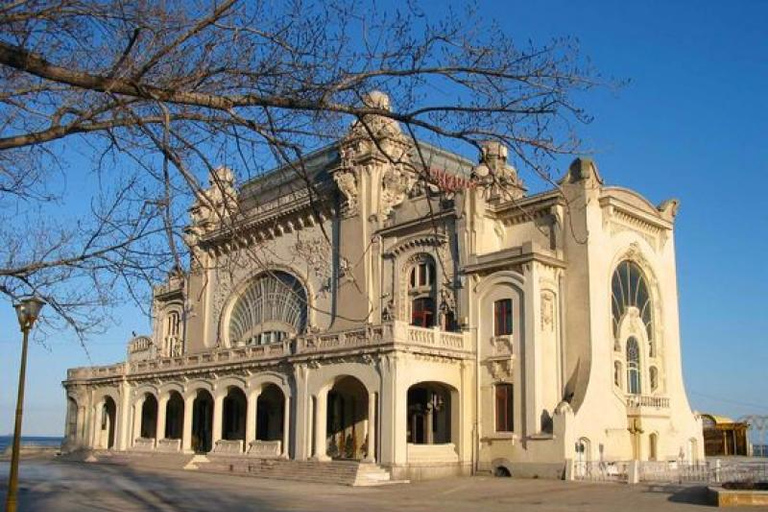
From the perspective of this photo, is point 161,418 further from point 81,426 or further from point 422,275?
point 422,275

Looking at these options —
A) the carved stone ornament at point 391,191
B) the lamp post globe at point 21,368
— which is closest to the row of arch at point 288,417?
the carved stone ornament at point 391,191

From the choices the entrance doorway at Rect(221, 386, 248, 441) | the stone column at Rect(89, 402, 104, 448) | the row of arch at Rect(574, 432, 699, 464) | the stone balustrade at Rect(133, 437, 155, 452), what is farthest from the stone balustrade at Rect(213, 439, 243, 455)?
the row of arch at Rect(574, 432, 699, 464)

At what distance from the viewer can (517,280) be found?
35812 millimetres

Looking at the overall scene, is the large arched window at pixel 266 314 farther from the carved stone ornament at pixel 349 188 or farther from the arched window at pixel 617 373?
the arched window at pixel 617 373

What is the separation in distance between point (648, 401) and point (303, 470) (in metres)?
15.6

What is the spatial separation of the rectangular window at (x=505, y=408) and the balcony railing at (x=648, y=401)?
18.2 feet

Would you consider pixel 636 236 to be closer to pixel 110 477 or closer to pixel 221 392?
pixel 221 392

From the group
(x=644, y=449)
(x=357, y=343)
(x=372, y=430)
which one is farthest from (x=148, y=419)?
(x=644, y=449)

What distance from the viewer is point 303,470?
3522 centimetres

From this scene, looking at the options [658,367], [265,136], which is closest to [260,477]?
[658,367]

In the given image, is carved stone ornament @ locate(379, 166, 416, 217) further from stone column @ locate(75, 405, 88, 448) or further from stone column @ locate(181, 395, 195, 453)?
stone column @ locate(75, 405, 88, 448)

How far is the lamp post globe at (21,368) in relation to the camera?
1293cm

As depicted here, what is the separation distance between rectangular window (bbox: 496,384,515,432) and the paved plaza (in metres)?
2.90

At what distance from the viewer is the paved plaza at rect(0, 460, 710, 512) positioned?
73.6ft
